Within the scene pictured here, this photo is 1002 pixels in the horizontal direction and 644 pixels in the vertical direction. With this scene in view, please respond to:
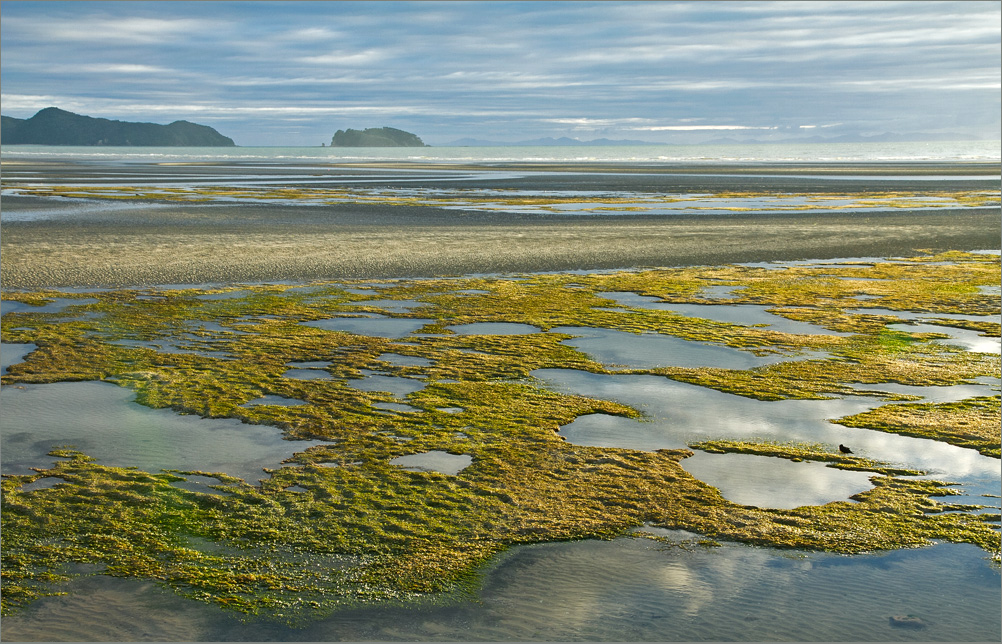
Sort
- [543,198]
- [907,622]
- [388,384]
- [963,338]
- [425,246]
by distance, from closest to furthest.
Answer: [907,622]
[388,384]
[963,338]
[425,246]
[543,198]

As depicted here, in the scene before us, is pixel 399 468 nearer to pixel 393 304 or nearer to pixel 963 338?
pixel 393 304

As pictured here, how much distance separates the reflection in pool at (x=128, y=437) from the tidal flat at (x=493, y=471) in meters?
0.05

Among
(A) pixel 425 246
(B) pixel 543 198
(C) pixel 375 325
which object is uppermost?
(B) pixel 543 198

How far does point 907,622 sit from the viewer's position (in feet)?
22.2

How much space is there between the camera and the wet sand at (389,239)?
25.5m

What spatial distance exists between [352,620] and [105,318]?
1334cm

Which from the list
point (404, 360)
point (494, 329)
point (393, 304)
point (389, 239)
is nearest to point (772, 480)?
point (404, 360)

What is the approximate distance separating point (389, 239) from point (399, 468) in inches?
917

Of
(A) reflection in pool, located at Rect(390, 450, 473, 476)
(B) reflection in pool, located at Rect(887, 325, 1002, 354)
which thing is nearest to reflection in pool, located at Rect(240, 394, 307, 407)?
(A) reflection in pool, located at Rect(390, 450, 473, 476)

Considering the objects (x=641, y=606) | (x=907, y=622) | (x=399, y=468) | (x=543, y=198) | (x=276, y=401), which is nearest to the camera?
(x=907, y=622)

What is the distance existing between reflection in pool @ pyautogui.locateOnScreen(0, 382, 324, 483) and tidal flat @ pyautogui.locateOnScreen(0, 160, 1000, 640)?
2.0 inches

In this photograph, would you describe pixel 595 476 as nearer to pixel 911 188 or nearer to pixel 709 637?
pixel 709 637

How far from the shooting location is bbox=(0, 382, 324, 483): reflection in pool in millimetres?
9883

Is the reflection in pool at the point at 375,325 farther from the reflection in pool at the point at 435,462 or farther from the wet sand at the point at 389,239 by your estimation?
the reflection in pool at the point at 435,462
